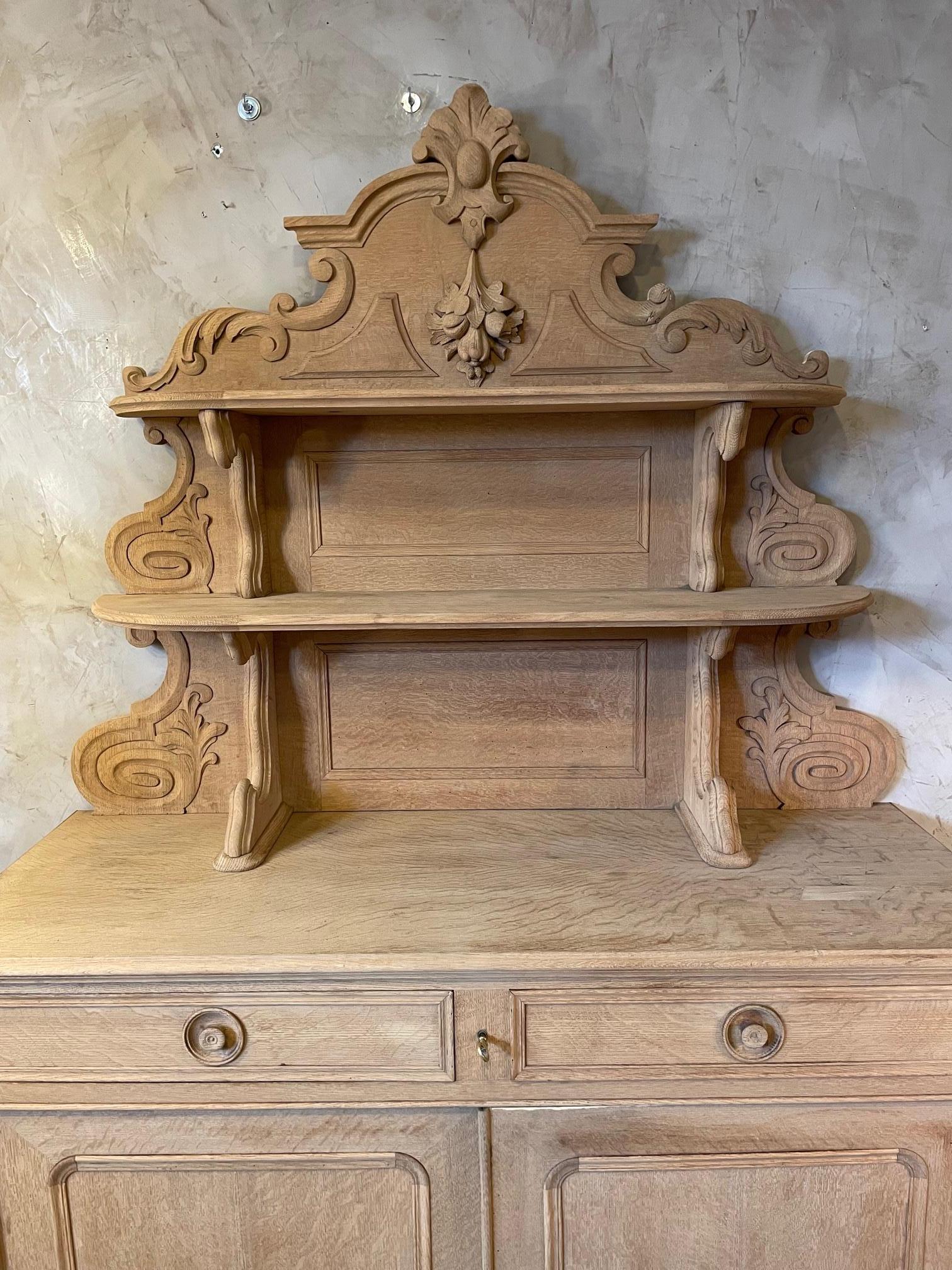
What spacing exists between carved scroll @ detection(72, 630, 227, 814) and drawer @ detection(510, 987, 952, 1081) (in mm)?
831

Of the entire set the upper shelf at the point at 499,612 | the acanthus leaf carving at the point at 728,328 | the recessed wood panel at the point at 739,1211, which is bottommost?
the recessed wood panel at the point at 739,1211

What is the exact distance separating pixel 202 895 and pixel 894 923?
1.10m

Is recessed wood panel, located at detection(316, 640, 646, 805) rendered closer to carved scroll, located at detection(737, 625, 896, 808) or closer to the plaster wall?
carved scroll, located at detection(737, 625, 896, 808)

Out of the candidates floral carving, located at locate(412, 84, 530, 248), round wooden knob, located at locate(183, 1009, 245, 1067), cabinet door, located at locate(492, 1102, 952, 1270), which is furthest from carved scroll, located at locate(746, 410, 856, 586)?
round wooden knob, located at locate(183, 1009, 245, 1067)

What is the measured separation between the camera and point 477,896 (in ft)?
4.60

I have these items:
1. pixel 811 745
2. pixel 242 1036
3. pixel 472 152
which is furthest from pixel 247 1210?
pixel 472 152

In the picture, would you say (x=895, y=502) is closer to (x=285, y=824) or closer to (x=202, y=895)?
(x=285, y=824)

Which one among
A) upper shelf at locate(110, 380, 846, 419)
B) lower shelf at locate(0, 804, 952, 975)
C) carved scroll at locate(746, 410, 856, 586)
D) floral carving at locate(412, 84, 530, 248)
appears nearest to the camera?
lower shelf at locate(0, 804, 952, 975)

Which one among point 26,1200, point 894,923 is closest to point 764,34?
point 894,923

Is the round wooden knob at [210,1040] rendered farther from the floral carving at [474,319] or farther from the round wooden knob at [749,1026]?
the floral carving at [474,319]

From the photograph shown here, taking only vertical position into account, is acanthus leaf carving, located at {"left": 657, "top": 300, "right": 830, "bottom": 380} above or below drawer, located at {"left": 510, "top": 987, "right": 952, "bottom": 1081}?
above

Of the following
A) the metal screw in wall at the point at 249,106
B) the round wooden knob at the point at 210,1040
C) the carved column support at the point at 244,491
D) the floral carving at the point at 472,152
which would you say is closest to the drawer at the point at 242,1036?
the round wooden knob at the point at 210,1040

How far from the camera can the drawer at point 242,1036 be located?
128 cm

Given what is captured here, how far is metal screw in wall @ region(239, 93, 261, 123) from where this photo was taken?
158cm
